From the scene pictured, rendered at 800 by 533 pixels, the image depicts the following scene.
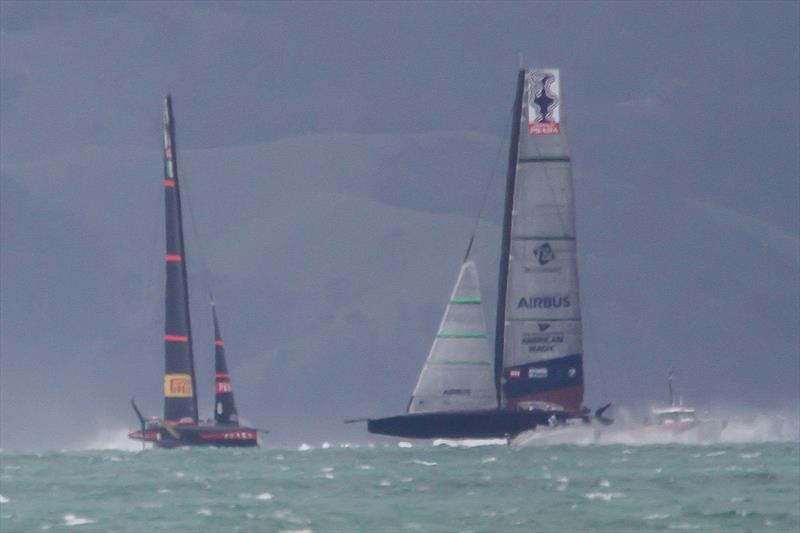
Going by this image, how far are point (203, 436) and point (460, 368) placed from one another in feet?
39.1

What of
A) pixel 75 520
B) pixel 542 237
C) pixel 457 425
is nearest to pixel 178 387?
pixel 457 425

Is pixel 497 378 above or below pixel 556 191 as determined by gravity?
below

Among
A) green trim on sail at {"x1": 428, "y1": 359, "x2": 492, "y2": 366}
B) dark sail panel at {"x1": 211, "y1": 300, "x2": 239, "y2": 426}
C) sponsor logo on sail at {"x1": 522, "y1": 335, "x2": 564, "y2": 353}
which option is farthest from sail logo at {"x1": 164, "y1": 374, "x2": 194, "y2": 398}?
sponsor logo on sail at {"x1": 522, "y1": 335, "x2": 564, "y2": 353}

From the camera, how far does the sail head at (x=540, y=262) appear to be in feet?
272

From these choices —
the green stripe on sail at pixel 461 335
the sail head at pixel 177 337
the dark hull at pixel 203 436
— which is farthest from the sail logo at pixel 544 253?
the sail head at pixel 177 337

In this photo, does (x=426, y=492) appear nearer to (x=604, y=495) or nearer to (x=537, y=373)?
(x=604, y=495)

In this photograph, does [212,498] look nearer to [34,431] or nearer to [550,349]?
[550,349]

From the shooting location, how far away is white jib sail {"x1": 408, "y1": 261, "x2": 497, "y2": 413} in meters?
83.2

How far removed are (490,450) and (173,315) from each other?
54.9ft

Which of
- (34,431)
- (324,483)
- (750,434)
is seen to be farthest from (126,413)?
(324,483)

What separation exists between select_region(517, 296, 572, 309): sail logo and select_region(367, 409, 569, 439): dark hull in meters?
3.56

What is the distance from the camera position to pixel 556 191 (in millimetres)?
82750

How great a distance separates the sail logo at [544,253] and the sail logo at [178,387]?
1587 centimetres

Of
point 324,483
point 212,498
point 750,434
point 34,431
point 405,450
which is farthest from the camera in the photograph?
point 34,431
